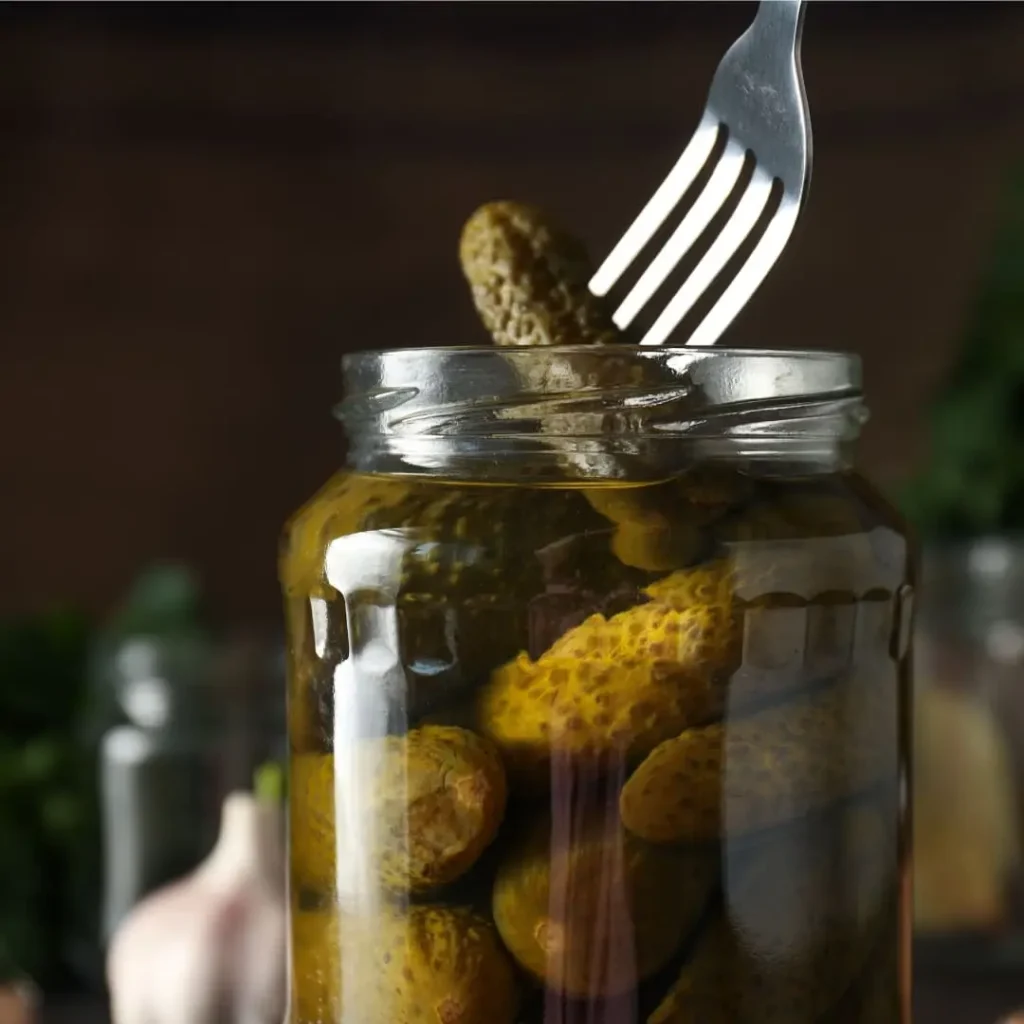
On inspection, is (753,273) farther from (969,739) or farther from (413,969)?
(969,739)

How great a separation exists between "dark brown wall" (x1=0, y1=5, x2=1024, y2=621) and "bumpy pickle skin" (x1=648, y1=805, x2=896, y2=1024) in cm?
67

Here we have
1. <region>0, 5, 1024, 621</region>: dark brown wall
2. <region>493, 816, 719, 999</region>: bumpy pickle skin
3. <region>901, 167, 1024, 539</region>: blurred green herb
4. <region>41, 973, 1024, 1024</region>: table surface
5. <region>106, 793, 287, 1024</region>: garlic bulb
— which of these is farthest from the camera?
<region>0, 5, 1024, 621</region>: dark brown wall

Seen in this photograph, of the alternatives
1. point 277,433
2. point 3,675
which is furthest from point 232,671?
point 277,433

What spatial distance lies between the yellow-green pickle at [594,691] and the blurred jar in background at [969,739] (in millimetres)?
399

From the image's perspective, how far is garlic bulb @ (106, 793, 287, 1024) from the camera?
2.21ft

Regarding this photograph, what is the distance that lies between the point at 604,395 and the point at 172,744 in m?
0.50

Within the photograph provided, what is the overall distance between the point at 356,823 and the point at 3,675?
0.54 m

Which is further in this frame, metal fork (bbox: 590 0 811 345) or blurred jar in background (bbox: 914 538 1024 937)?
blurred jar in background (bbox: 914 538 1024 937)

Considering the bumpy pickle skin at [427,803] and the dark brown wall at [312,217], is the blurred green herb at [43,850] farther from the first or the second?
the bumpy pickle skin at [427,803]

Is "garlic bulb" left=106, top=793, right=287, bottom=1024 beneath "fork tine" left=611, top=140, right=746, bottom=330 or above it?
beneath

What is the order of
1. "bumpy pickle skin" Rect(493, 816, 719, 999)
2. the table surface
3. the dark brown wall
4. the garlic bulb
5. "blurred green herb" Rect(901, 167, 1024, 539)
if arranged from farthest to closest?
the dark brown wall → "blurred green herb" Rect(901, 167, 1024, 539) → the table surface → the garlic bulb → "bumpy pickle skin" Rect(493, 816, 719, 999)

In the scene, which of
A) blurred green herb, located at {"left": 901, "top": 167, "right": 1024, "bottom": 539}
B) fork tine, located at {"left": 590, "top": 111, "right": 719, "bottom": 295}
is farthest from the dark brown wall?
fork tine, located at {"left": 590, "top": 111, "right": 719, "bottom": 295}

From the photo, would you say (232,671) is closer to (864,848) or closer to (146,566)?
(146,566)

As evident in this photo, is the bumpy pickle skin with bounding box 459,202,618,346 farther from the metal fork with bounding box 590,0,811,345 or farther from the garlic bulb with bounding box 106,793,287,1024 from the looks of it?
the garlic bulb with bounding box 106,793,287,1024
